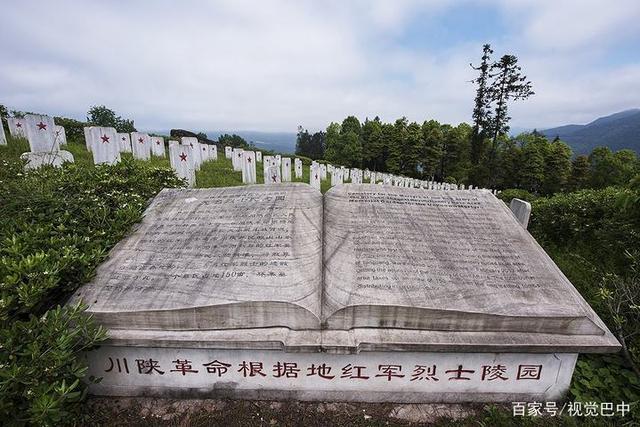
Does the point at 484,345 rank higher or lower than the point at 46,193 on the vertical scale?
lower

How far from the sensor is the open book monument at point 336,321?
7.11 ft

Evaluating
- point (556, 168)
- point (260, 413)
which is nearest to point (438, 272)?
point (260, 413)

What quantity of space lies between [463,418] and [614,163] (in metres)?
33.8

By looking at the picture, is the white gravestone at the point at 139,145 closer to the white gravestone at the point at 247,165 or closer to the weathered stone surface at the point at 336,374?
the white gravestone at the point at 247,165

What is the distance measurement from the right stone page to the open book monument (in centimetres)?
1

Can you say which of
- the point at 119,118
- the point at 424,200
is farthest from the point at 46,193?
the point at 119,118

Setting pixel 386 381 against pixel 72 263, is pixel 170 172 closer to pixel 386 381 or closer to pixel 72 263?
pixel 72 263

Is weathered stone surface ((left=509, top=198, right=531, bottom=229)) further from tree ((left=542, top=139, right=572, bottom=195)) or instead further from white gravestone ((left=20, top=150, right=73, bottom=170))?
tree ((left=542, top=139, right=572, bottom=195))

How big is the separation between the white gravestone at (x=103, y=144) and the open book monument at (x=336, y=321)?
4.24 meters

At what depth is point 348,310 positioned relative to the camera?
220 cm

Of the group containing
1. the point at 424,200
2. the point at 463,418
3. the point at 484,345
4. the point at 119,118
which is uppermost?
the point at 119,118

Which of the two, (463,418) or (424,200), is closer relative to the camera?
(463,418)

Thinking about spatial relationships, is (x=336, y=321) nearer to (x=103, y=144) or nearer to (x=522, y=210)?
(x=522, y=210)

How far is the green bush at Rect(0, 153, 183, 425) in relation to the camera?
1.66 metres
